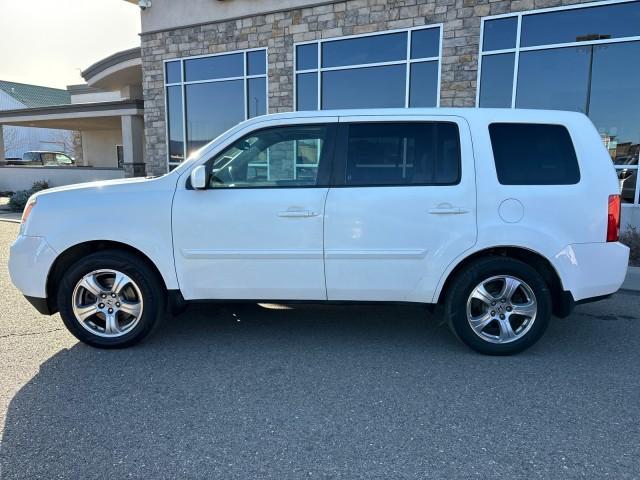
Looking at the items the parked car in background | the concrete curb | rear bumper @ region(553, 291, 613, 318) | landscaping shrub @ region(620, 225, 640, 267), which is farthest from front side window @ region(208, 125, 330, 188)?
the parked car in background

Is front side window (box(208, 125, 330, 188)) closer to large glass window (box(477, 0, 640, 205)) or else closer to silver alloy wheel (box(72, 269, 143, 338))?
silver alloy wheel (box(72, 269, 143, 338))

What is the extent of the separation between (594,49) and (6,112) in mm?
20834

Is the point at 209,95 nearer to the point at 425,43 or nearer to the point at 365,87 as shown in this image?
the point at 365,87

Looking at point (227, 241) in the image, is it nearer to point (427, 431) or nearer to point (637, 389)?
point (427, 431)

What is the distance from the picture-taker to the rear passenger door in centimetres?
372

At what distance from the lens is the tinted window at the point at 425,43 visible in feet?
33.0

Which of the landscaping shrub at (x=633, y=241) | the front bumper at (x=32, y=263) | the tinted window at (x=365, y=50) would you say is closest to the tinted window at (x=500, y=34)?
the tinted window at (x=365, y=50)

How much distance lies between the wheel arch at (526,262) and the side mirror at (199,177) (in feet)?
6.78

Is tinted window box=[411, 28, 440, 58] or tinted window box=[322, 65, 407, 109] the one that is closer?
tinted window box=[411, 28, 440, 58]

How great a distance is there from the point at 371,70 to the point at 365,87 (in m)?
0.39

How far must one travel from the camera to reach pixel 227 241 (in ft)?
12.6

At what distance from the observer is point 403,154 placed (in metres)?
3.82

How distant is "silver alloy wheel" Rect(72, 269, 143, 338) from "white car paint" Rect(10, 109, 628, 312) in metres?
0.29

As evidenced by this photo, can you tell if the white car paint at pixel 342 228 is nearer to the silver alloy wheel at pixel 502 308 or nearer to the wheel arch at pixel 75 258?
the wheel arch at pixel 75 258
